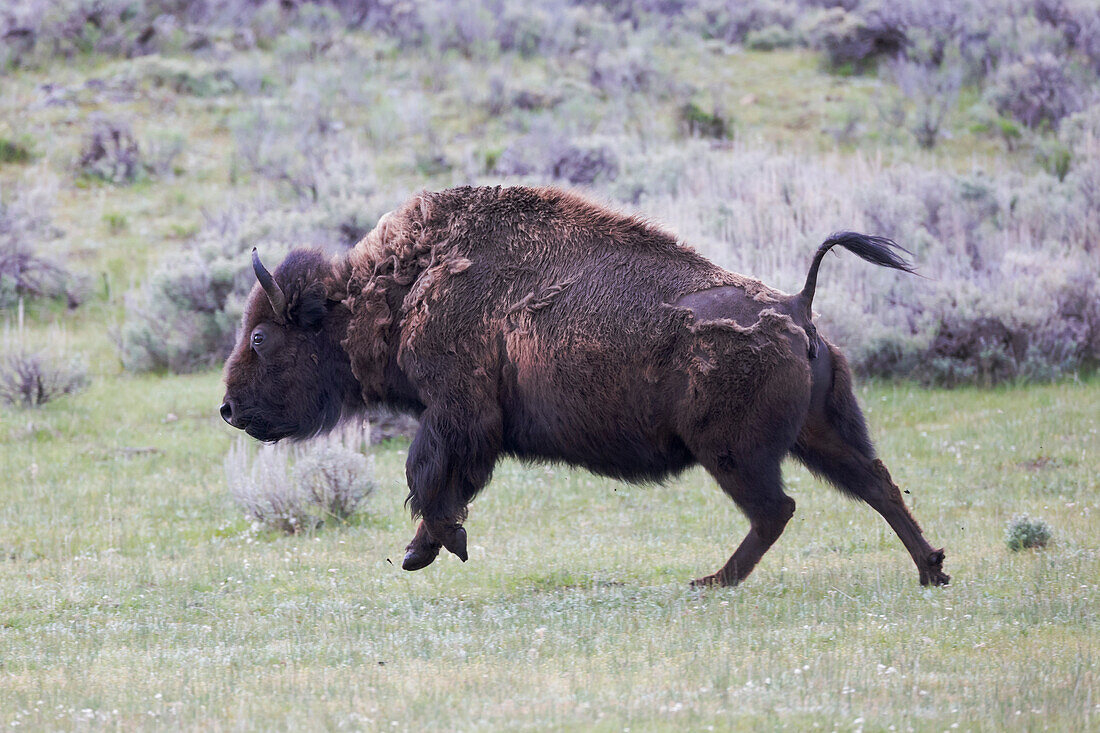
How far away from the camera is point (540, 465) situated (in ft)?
22.5

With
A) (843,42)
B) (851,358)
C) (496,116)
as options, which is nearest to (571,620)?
(851,358)

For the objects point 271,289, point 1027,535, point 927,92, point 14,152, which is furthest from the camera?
point 927,92

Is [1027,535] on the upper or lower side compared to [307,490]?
upper

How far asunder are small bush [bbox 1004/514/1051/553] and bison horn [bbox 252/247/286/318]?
4.80 metres

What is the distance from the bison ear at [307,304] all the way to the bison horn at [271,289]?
5cm

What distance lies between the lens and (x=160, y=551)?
28.1 feet

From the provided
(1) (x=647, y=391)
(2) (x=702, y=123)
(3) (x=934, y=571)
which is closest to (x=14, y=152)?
(2) (x=702, y=123)

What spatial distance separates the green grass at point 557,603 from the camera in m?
4.69

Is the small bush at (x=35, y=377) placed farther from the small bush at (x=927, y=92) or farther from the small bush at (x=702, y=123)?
the small bush at (x=927, y=92)

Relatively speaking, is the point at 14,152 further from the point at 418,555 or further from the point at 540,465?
the point at 540,465

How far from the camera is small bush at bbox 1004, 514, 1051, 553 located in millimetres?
7703

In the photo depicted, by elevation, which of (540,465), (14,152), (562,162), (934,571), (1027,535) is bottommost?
(562,162)

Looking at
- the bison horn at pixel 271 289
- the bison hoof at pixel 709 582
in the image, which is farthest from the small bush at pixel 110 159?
the bison hoof at pixel 709 582

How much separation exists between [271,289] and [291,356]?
0.41 m
